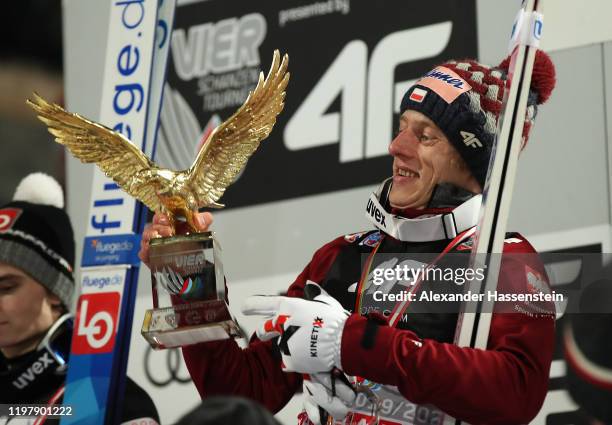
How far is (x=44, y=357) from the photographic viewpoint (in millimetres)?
3064

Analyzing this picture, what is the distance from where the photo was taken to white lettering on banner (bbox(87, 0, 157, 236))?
270 centimetres

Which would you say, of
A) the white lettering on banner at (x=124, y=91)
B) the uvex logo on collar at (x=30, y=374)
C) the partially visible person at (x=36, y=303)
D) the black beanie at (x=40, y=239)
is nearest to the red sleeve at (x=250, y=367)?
the white lettering on banner at (x=124, y=91)

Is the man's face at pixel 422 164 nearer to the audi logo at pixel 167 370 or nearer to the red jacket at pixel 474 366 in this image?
the red jacket at pixel 474 366

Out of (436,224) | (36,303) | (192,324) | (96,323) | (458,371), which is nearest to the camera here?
(458,371)

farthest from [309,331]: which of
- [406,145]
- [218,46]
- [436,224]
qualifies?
[218,46]

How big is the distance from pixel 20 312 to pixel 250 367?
120 centimetres

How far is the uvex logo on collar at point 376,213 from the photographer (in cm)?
218

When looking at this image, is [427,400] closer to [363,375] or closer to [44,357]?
[363,375]

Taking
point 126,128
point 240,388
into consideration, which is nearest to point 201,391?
point 240,388

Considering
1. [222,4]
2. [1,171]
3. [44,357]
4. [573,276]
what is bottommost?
[44,357]

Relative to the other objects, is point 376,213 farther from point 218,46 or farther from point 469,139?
point 218,46

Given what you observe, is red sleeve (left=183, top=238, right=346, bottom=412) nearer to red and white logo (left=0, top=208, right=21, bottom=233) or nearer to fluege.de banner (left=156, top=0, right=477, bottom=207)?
fluege.de banner (left=156, top=0, right=477, bottom=207)

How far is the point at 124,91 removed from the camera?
2752 millimetres

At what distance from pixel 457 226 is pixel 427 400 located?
412 mm
